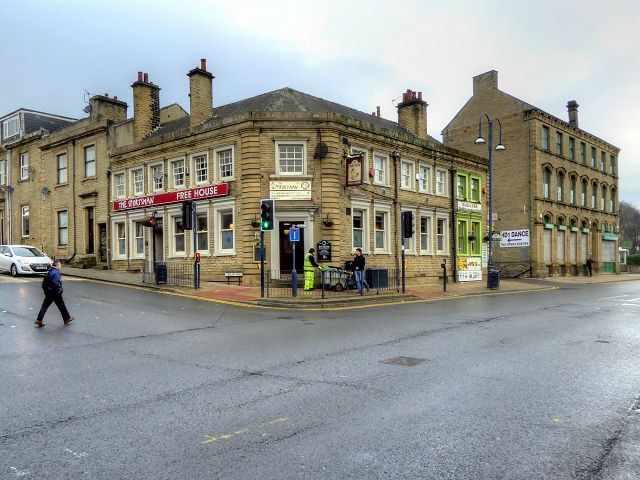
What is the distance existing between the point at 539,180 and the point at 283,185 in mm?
25579

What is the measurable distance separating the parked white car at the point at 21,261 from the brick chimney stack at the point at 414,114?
70.5 feet

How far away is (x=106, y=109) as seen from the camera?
30438mm

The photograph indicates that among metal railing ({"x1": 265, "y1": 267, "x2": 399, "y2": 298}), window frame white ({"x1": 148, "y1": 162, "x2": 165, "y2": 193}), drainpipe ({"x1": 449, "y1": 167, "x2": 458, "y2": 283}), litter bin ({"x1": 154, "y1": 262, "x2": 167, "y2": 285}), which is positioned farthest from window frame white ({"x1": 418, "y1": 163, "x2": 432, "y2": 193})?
litter bin ({"x1": 154, "y1": 262, "x2": 167, "y2": 285})

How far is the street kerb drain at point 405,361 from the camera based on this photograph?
26.1 feet

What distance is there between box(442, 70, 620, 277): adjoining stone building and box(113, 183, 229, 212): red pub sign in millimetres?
25130

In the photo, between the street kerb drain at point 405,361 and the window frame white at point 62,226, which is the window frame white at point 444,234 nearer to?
the street kerb drain at point 405,361

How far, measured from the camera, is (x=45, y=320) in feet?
41.2

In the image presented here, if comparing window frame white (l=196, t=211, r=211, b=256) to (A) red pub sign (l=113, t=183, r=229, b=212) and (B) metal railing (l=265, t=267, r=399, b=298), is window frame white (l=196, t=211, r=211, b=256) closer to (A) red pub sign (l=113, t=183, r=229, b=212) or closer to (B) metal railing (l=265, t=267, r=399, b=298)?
(A) red pub sign (l=113, t=183, r=229, b=212)

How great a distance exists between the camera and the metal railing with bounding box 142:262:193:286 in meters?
21.7

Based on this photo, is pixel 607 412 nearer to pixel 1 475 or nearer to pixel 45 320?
pixel 1 475

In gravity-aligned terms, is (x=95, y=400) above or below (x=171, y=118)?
below

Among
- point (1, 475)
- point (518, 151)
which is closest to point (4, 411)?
point (1, 475)

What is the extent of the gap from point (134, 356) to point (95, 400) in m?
2.62

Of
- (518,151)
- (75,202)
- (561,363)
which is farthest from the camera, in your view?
(518,151)
